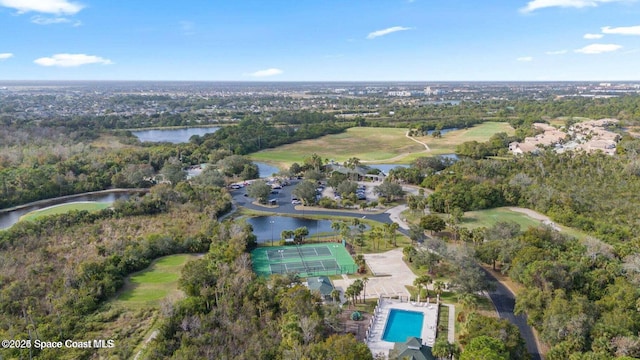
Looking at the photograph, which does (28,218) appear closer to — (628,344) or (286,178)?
(286,178)

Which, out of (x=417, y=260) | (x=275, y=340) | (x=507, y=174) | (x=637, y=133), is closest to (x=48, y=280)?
(x=275, y=340)

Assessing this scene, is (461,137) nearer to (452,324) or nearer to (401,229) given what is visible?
(401,229)

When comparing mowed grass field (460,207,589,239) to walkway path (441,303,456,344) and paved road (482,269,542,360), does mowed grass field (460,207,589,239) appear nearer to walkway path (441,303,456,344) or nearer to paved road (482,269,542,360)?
paved road (482,269,542,360)

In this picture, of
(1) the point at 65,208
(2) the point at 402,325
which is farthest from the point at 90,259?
(2) the point at 402,325

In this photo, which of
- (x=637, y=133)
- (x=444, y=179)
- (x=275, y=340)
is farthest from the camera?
(x=637, y=133)

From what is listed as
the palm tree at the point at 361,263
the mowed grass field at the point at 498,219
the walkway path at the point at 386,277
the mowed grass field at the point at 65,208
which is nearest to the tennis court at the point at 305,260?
the palm tree at the point at 361,263

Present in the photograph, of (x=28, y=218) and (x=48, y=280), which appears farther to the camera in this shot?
(x=28, y=218)

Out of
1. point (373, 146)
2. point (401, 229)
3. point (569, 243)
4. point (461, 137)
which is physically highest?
point (461, 137)
